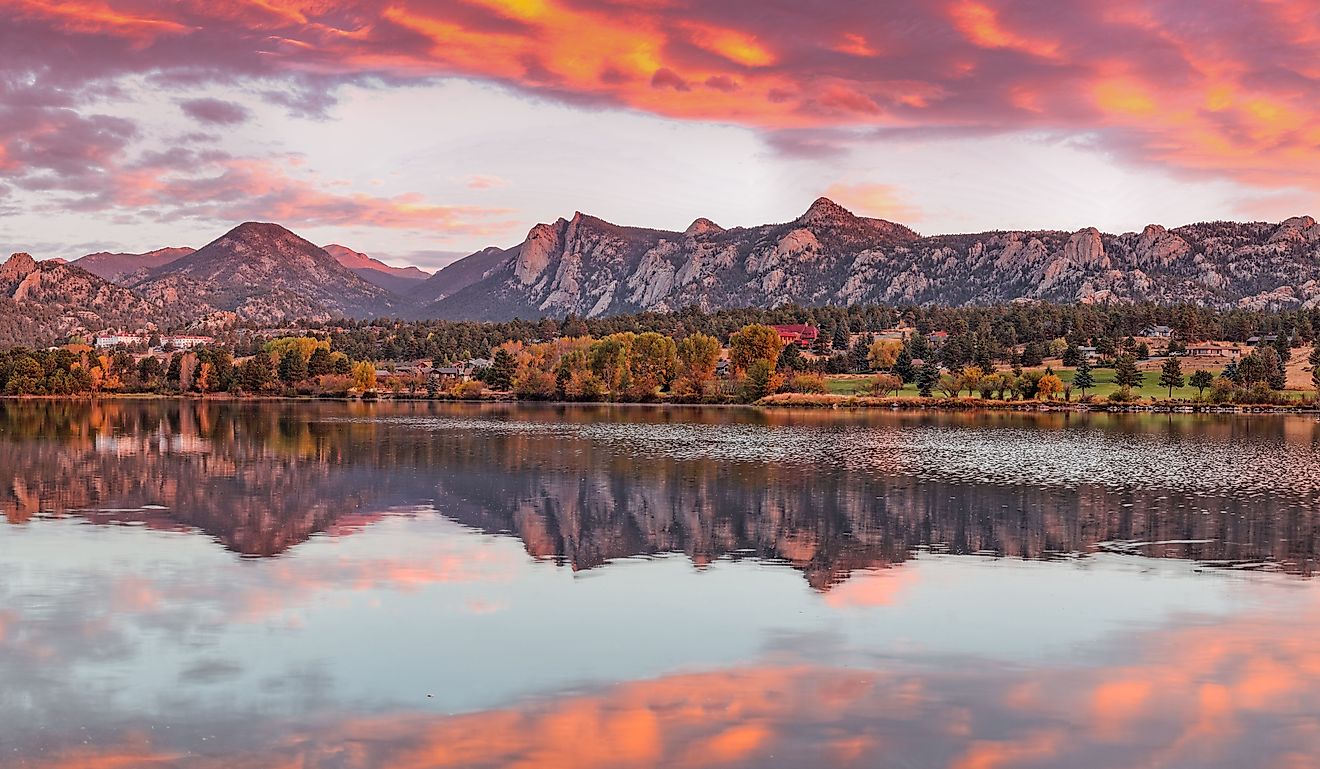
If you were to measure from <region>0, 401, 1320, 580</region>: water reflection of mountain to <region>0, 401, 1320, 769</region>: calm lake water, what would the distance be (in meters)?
0.27

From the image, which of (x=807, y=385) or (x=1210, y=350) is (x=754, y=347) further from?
(x=1210, y=350)

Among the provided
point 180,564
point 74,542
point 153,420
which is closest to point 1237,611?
point 180,564

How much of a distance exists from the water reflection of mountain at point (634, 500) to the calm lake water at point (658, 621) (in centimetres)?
27

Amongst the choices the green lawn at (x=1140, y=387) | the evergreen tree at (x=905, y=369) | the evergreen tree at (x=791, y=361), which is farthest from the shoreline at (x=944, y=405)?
the evergreen tree at (x=905, y=369)

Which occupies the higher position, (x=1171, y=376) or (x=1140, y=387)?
(x=1171, y=376)

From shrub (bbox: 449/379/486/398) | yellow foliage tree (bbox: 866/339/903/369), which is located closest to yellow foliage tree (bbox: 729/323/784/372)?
yellow foliage tree (bbox: 866/339/903/369)

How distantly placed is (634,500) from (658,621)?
21.0 m

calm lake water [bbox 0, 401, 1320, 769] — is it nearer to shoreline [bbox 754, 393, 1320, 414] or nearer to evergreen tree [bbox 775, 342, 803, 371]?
shoreline [bbox 754, 393, 1320, 414]

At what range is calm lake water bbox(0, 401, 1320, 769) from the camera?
1560 cm

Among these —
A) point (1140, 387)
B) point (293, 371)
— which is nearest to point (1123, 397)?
point (1140, 387)

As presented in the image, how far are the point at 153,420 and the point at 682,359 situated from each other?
8020 centimetres

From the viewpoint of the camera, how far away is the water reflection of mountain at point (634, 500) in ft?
108

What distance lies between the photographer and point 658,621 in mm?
22859

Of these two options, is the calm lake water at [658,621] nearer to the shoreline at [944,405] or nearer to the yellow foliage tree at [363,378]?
the shoreline at [944,405]
